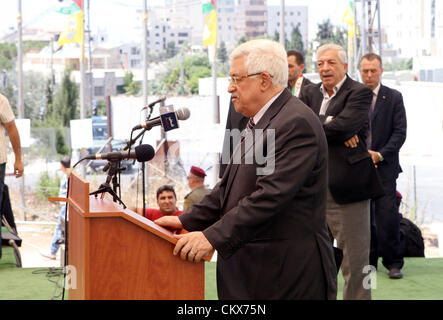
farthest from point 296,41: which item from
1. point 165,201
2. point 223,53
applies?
point 165,201

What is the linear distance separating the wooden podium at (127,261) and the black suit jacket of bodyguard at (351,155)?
1.76 meters

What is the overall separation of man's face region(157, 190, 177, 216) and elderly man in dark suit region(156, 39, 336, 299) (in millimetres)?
3547

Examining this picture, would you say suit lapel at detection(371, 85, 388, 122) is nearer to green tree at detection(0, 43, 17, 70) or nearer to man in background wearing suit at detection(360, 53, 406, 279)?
man in background wearing suit at detection(360, 53, 406, 279)

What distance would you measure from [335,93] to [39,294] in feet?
8.15

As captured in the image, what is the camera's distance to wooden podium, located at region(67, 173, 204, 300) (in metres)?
2.10

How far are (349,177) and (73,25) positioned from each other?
24.1ft

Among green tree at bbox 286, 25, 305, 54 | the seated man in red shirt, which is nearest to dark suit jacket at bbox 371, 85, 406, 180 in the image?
the seated man in red shirt

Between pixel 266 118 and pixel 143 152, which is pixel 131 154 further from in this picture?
pixel 266 118

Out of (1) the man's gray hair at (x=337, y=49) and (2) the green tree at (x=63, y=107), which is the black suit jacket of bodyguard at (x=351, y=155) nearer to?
(1) the man's gray hair at (x=337, y=49)

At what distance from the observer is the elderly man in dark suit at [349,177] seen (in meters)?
3.79

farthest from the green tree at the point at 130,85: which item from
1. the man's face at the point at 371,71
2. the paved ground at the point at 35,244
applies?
the man's face at the point at 371,71

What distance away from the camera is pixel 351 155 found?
3814 millimetres
